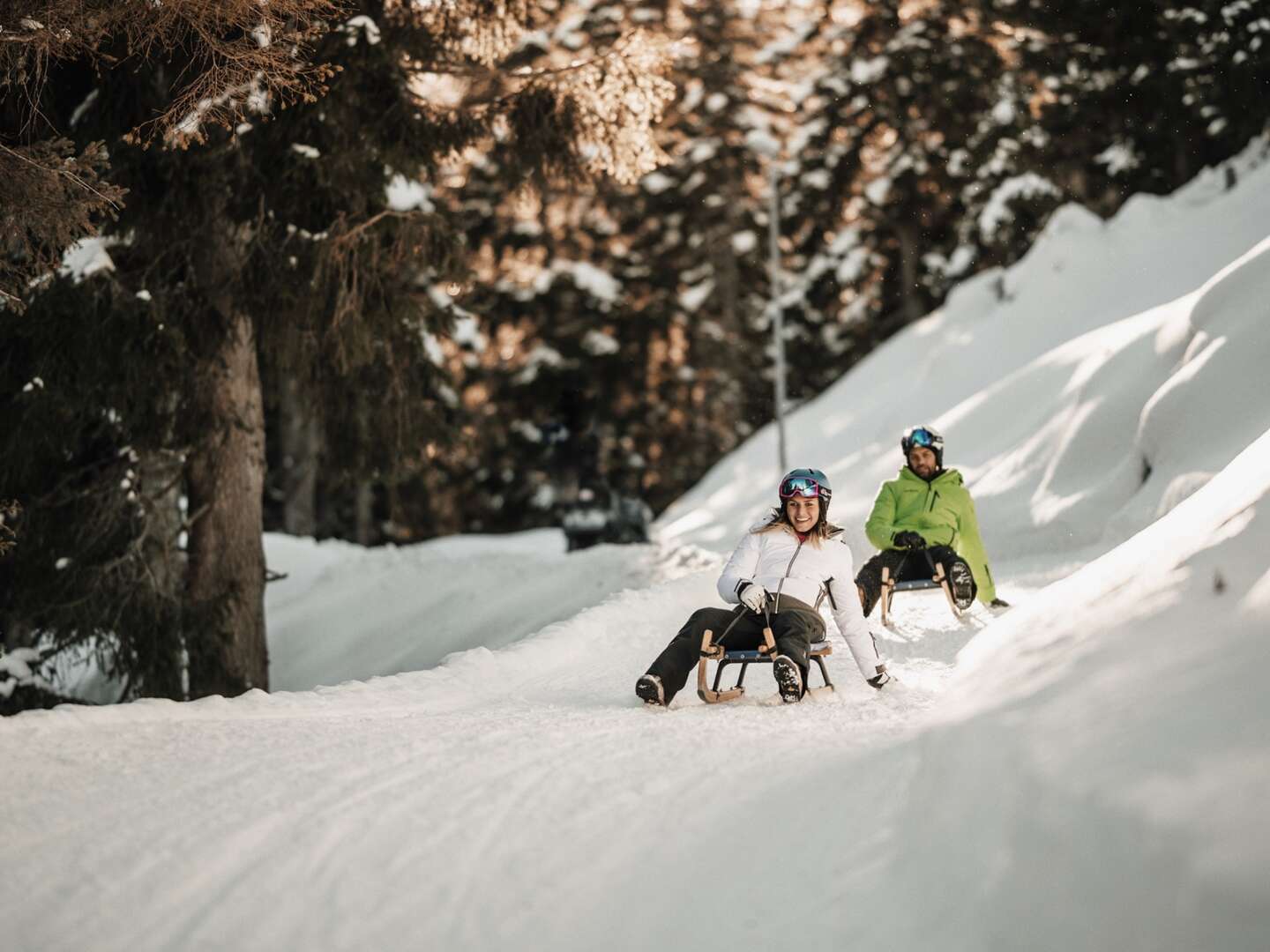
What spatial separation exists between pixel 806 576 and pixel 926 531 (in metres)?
2.97

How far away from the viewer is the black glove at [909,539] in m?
9.96

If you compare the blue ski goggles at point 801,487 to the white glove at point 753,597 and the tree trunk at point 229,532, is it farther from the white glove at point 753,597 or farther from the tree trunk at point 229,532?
the tree trunk at point 229,532

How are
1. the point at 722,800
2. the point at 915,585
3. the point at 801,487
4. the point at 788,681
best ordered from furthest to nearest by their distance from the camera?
the point at 915,585, the point at 801,487, the point at 788,681, the point at 722,800

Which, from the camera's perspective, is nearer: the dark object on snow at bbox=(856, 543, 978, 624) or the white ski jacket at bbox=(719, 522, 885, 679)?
the white ski jacket at bbox=(719, 522, 885, 679)

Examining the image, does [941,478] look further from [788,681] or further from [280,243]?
[280,243]

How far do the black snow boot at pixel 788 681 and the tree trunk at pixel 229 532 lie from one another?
5365 mm

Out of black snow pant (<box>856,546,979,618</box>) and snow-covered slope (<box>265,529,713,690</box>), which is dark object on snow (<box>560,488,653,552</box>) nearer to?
snow-covered slope (<box>265,529,713,690</box>)

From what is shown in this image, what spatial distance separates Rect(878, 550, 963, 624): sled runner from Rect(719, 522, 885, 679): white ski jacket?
2367 millimetres

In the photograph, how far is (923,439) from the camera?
1034 cm

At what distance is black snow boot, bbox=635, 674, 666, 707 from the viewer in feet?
23.3

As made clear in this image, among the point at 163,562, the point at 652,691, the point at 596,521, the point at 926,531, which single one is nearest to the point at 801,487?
the point at 652,691

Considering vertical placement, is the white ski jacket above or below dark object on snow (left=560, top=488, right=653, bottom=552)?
below

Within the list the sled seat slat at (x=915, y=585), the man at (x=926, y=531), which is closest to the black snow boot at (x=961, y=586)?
the man at (x=926, y=531)

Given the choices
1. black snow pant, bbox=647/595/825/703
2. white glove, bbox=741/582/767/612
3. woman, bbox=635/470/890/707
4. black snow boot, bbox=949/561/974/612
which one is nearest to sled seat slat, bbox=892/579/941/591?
black snow boot, bbox=949/561/974/612
